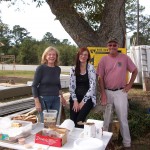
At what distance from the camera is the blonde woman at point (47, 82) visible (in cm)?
425

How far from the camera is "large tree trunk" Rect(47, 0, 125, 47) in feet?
20.9

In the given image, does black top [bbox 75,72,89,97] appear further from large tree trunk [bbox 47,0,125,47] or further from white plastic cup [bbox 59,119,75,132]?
large tree trunk [bbox 47,0,125,47]

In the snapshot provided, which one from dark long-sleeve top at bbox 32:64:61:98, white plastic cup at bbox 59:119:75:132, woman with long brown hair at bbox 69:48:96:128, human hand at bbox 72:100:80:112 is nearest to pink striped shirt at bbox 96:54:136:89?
woman with long brown hair at bbox 69:48:96:128

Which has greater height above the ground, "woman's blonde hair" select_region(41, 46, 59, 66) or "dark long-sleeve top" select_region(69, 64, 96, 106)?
"woman's blonde hair" select_region(41, 46, 59, 66)

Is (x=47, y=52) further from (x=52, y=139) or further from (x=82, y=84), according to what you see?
(x=52, y=139)

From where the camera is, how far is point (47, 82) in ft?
14.1

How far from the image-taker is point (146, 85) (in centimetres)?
1288

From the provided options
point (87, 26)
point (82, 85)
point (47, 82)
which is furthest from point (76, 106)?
point (87, 26)

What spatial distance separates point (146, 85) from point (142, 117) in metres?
6.83

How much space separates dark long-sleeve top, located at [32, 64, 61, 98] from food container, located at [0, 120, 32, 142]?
1254 mm

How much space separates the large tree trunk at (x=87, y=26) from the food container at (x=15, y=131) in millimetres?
3795

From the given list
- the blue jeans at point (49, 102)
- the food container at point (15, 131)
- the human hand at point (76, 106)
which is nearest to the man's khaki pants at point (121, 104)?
the human hand at point (76, 106)

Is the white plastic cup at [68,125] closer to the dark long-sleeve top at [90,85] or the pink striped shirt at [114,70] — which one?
the dark long-sleeve top at [90,85]

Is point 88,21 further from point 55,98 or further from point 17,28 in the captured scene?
point 17,28
